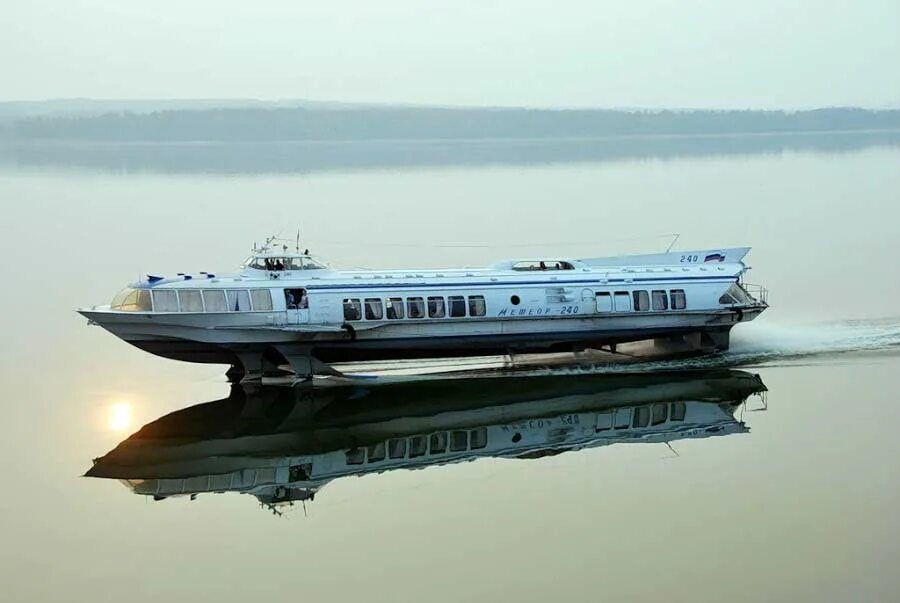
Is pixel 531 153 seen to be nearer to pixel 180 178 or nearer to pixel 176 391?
pixel 180 178

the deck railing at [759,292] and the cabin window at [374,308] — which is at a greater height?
the cabin window at [374,308]

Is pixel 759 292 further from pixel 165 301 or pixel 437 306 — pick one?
pixel 165 301

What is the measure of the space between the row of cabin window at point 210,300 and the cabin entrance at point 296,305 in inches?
18.4

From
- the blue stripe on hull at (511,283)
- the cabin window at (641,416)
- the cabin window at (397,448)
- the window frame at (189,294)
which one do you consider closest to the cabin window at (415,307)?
the blue stripe on hull at (511,283)

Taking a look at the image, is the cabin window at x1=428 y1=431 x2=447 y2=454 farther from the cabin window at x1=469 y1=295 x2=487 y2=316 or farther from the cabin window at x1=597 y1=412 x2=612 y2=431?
the cabin window at x1=469 y1=295 x2=487 y2=316

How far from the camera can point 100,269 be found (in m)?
51.2

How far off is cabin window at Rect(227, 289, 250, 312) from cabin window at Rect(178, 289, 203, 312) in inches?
28.9

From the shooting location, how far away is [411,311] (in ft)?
98.1

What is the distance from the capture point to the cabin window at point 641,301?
31328 millimetres

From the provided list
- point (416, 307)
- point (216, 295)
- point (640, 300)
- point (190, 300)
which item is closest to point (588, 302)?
point (640, 300)

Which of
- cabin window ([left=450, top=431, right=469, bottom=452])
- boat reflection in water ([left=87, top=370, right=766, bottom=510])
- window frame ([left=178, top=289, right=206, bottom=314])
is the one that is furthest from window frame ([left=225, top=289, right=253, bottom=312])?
cabin window ([left=450, top=431, right=469, bottom=452])

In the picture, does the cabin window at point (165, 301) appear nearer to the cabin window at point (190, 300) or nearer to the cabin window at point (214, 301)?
the cabin window at point (190, 300)

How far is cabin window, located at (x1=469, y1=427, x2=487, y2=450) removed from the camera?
86.5 feet

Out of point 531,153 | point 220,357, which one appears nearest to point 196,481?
point 220,357
